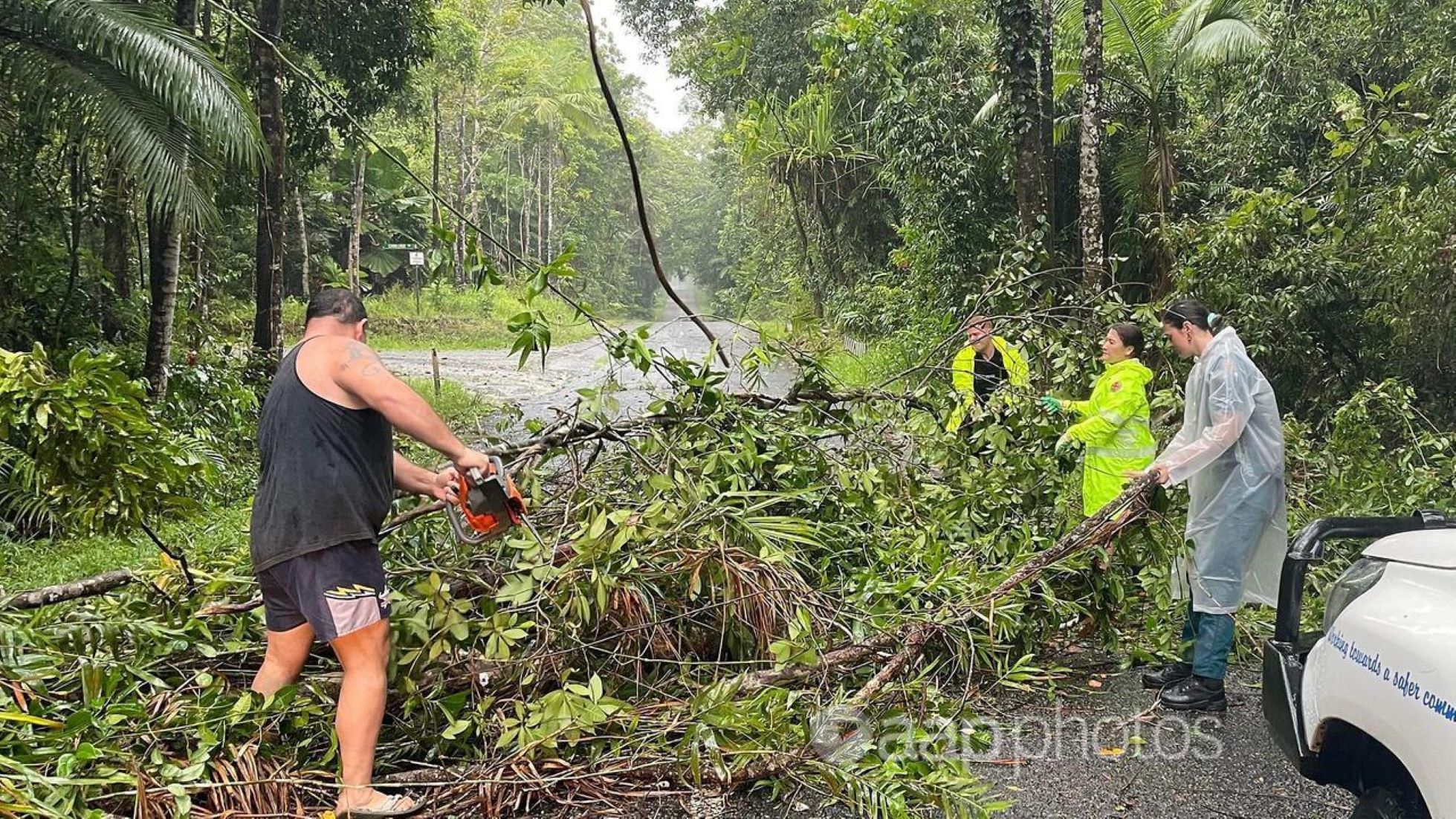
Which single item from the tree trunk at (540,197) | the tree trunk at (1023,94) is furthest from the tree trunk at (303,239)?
the tree trunk at (540,197)

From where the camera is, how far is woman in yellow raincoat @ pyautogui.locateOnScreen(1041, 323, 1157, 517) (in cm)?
453

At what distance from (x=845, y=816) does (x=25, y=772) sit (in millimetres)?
2396

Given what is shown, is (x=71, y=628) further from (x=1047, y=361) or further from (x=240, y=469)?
(x=240, y=469)

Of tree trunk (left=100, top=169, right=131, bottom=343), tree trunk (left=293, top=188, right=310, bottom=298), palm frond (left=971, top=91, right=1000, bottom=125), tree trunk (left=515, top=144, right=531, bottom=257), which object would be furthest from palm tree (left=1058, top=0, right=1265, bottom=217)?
tree trunk (left=515, top=144, right=531, bottom=257)

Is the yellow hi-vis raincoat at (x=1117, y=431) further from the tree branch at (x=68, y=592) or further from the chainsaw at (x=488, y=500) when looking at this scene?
the tree branch at (x=68, y=592)

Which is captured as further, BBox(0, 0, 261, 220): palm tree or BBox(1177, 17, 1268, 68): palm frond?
BBox(1177, 17, 1268, 68): palm frond

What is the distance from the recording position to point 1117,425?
14.8 feet

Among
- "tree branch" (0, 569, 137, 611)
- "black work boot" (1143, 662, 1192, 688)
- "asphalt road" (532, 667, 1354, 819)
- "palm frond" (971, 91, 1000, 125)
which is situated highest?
"palm frond" (971, 91, 1000, 125)

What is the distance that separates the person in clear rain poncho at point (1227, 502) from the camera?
3.75 m

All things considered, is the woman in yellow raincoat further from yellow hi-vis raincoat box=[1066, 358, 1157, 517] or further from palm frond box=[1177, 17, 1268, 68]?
palm frond box=[1177, 17, 1268, 68]

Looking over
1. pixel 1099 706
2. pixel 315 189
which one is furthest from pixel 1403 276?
pixel 315 189

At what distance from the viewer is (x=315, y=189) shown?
21.0 meters

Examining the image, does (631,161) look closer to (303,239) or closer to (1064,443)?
(1064,443)

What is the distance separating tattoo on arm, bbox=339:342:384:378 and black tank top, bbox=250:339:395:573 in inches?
5.4
